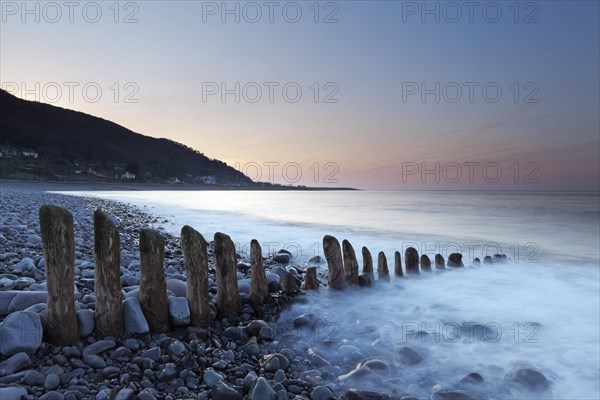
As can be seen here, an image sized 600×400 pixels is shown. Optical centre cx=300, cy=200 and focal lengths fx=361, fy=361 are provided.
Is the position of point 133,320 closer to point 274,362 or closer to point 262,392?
point 274,362

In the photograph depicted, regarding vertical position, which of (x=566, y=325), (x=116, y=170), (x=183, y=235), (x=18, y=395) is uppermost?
(x=116, y=170)

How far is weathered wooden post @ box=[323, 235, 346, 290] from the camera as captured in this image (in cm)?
546

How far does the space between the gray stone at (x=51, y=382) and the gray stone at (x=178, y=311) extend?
1.15m

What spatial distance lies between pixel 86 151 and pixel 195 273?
132m

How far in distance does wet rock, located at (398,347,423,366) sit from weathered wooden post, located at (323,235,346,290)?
1.81 meters

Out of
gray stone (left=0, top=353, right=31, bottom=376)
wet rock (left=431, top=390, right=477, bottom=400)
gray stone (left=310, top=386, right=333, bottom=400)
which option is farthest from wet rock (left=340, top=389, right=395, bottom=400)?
gray stone (left=0, top=353, right=31, bottom=376)

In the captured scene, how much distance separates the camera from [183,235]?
3779mm

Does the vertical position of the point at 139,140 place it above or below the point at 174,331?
above

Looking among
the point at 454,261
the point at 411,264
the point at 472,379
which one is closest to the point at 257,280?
the point at 472,379

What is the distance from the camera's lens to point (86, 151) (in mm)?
116125

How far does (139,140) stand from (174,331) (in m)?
174

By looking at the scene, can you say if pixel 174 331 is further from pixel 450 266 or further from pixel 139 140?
pixel 139 140

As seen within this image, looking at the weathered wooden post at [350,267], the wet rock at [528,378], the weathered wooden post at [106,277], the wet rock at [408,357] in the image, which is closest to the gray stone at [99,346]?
the weathered wooden post at [106,277]

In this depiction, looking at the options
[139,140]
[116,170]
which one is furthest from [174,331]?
[139,140]
